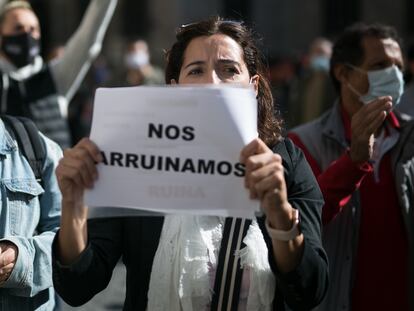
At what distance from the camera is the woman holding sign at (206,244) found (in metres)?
2.45

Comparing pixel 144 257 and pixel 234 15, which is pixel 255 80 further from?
pixel 234 15

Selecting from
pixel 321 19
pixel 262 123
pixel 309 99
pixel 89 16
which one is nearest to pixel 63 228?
pixel 262 123

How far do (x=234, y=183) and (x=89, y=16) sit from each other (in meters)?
3.05

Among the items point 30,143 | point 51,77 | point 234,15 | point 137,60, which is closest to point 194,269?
point 30,143

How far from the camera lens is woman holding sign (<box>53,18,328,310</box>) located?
8.02 feet

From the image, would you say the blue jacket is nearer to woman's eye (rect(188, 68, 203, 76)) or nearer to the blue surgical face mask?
woman's eye (rect(188, 68, 203, 76))

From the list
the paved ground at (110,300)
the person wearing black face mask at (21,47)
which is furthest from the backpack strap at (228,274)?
the paved ground at (110,300)

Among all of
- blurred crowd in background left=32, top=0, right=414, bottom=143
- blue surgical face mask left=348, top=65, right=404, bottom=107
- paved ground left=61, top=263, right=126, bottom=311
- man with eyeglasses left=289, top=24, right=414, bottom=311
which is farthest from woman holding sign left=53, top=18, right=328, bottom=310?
blurred crowd in background left=32, top=0, right=414, bottom=143

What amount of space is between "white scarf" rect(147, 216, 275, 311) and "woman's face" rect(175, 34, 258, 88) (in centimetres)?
43

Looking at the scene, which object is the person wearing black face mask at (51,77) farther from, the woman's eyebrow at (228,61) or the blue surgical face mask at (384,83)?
the woman's eyebrow at (228,61)

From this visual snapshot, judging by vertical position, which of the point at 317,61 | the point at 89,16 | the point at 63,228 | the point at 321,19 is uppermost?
the point at 321,19

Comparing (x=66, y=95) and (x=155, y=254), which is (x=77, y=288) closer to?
(x=155, y=254)

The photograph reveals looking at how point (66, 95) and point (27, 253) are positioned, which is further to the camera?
point (66, 95)

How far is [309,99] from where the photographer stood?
960 cm
